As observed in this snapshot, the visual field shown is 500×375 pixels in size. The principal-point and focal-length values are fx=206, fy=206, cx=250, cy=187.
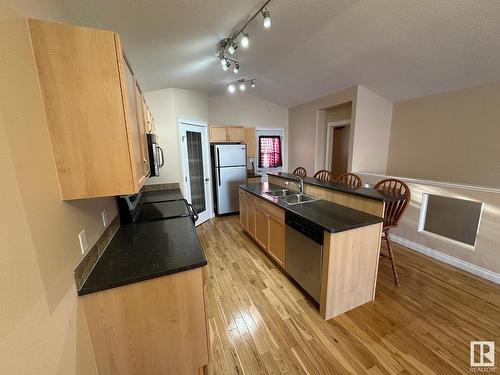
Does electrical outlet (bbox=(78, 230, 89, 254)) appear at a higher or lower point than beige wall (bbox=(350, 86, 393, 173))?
lower

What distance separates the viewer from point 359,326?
182 centimetres

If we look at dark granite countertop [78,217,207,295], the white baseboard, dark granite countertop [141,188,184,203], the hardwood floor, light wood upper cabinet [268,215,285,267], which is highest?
dark granite countertop [141,188,184,203]

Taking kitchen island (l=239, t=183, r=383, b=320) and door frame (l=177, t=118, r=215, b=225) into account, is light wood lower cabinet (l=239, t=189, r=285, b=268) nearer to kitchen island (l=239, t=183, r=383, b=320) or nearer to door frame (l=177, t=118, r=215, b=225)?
kitchen island (l=239, t=183, r=383, b=320)

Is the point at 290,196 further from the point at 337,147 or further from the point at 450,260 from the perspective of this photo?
the point at 337,147

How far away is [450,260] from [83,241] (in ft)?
12.8

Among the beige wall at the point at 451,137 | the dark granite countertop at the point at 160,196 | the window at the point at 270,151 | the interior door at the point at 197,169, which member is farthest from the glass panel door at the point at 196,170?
the beige wall at the point at 451,137

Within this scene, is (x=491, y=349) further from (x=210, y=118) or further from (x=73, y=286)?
(x=210, y=118)

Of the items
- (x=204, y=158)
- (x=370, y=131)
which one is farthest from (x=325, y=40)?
(x=204, y=158)

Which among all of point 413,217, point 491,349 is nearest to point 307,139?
point 413,217

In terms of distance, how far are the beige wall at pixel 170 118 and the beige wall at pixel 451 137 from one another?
4.02m

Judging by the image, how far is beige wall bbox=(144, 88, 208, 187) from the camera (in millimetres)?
3539

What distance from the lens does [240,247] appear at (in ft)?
10.9

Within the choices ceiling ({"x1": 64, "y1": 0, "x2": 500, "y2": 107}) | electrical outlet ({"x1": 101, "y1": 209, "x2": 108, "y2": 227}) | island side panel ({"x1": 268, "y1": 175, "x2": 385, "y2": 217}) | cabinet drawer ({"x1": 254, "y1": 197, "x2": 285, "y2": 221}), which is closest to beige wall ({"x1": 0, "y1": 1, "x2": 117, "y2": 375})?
electrical outlet ({"x1": 101, "y1": 209, "x2": 108, "y2": 227})

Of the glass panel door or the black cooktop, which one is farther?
the glass panel door
